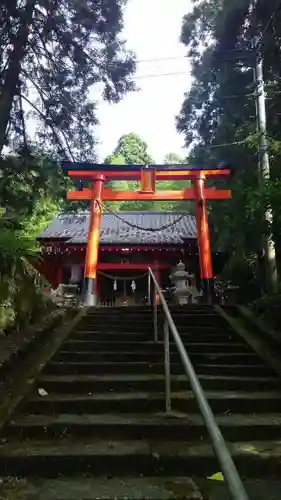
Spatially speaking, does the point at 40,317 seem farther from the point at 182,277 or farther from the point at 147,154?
the point at 147,154

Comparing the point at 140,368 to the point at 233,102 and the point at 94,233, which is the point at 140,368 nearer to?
the point at 94,233

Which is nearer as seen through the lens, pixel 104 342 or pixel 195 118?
pixel 104 342

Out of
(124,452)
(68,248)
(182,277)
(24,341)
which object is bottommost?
(124,452)

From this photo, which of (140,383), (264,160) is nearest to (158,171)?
(264,160)

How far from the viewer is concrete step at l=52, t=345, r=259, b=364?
4.32 metres

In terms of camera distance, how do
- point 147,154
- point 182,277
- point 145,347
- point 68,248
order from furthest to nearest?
point 147,154 < point 68,248 < point 182,277 < point 145,347

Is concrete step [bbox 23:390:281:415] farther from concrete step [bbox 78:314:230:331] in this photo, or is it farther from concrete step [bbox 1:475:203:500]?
concrete step [bbox 78:314:230:331]

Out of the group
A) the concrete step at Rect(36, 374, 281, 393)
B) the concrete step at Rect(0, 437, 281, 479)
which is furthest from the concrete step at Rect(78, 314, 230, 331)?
the concrete step at Rect(0, 437, 281, 479)

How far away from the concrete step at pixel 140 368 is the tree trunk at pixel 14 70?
475cm

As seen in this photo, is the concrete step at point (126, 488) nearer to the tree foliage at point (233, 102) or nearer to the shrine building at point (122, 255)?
the tree foliage at point (233, 102)

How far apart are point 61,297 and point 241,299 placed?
507 centimetres

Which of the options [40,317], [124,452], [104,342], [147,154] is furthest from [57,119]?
[147,154]

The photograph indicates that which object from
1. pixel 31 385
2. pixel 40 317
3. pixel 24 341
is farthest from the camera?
pixel 40 317

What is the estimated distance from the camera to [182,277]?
422 inches
